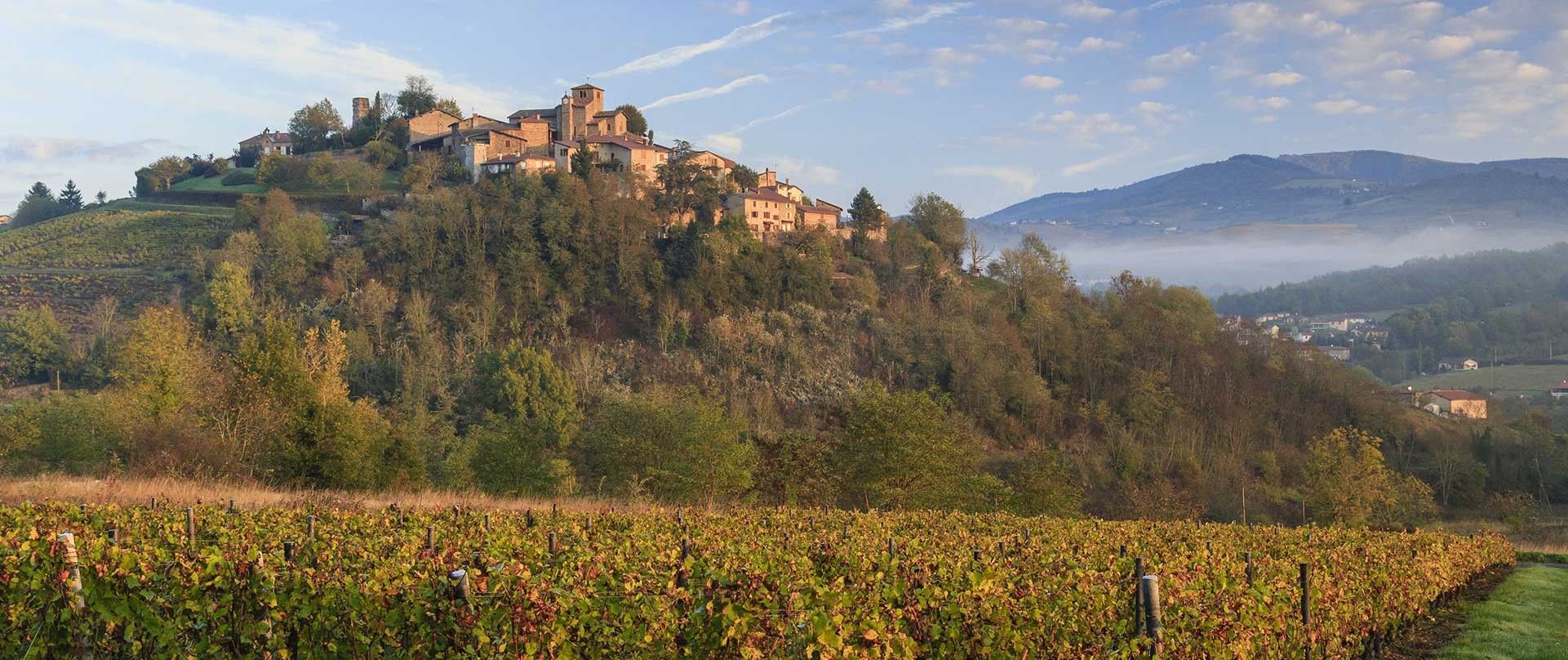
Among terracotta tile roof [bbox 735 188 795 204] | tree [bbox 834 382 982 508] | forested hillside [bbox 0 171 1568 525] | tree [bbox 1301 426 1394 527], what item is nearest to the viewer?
tree [bbox 834 382 982 508]

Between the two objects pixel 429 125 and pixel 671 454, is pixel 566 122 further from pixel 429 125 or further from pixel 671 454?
pixel 671 454

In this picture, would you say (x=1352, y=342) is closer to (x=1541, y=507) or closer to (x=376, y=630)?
(x=1541, y=507)

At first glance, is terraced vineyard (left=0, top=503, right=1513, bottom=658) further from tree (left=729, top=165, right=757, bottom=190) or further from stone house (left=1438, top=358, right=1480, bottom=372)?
stone house (left=1438, top=358, right=1480, bottom=372)

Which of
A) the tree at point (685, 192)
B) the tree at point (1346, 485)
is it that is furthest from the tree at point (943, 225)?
the tree at point (1346, 485)

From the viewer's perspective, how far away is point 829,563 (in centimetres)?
1114

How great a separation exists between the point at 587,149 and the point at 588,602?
79.6 metres

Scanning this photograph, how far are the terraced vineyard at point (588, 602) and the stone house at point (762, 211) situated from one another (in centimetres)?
7290

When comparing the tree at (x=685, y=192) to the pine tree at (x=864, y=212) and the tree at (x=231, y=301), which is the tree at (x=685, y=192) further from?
the tree at (x=231, y=301)

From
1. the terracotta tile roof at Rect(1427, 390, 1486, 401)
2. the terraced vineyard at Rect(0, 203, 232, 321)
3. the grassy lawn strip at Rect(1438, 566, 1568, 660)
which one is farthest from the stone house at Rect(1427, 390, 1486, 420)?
the terraced vineyard at Rect(0, 203, 232, 321)

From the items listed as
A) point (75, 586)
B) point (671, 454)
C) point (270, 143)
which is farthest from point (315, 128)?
point (75, 586)

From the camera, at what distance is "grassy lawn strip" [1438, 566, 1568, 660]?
536 inches

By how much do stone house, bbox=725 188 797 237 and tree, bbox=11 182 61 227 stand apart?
72.9 metres

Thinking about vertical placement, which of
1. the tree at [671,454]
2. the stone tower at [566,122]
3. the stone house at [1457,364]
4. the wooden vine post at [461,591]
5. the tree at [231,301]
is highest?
the stone tower at [566,122]

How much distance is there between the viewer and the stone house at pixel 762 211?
8456 cm
